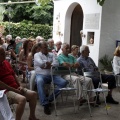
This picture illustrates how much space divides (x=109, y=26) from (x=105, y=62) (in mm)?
1278

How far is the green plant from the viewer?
9195 millimetres

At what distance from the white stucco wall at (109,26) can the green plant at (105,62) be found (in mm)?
144

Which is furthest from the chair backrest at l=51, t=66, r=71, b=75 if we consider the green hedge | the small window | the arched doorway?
the green hedge

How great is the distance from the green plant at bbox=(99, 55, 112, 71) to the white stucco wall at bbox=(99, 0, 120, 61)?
14 cm

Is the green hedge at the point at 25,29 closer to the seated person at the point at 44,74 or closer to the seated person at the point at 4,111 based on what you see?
the seated person at the point at 44,74

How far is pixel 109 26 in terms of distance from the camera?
948 cm

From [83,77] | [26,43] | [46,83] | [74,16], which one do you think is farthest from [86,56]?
[74,16]

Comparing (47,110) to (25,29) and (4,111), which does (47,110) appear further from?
(25,29)

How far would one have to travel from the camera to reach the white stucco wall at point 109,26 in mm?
9338

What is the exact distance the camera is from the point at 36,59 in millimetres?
5926

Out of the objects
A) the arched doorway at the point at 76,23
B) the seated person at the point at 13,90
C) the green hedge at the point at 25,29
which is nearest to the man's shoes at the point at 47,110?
the seated person at the point at 13,90

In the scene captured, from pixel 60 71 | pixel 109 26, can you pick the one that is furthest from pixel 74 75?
pixel 109 26

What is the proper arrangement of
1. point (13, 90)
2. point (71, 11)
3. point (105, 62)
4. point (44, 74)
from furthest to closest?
point (71, 11) < point (105, 62) < point (44, 74) < point (13, 90)

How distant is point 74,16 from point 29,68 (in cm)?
585
